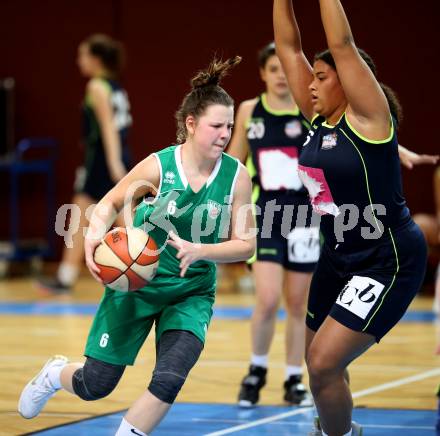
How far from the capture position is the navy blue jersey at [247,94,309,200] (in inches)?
239

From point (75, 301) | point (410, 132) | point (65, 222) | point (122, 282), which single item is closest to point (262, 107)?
point (122, 282)

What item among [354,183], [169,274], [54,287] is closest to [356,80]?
[354,183]

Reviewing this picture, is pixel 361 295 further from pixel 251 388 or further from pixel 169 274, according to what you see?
pixel 251 388

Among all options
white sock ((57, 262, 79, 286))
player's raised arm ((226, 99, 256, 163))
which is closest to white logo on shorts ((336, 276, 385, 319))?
player's raised arm ((226, 99, 256, 163))

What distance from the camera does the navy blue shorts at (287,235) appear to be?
19.7ft

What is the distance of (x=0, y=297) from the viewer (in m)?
10.6

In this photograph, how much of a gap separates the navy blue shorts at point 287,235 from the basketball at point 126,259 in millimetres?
1806

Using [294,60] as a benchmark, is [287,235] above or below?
below

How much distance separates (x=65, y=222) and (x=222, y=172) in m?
8.07

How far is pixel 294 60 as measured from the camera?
4680mm

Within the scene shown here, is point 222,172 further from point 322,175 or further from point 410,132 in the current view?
point 410,132

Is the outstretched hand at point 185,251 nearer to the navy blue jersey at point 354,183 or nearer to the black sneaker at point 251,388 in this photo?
the navy blue jersey at point 354,183

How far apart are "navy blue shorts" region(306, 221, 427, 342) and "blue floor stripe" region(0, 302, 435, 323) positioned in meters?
5.15

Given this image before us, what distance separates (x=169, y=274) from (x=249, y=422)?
4.06ft
